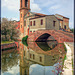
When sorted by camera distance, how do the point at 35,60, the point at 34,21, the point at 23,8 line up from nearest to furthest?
the point at 35,60
the point at 34,21
the point at 23,8

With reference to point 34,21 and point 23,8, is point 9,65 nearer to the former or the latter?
point 34,21

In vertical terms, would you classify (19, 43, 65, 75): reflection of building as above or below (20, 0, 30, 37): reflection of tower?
below

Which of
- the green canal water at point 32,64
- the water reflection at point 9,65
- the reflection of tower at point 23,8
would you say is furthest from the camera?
the reflection of tower at point 23,8

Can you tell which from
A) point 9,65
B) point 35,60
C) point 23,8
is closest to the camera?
point 9,65

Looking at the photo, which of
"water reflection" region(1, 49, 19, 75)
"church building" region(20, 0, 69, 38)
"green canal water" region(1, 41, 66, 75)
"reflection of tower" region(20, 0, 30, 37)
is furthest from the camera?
"reflection of tower" region(20, 0, 30, 37)

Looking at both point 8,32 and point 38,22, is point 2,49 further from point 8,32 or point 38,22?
point 38,22

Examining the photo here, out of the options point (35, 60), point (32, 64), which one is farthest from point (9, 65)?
point (35, 60)

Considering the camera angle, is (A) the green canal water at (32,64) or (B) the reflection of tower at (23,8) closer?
(A) the green canal water at (32,64)

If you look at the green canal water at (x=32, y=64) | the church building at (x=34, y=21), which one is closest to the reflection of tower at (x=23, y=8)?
the church building at (x=34, y=21)

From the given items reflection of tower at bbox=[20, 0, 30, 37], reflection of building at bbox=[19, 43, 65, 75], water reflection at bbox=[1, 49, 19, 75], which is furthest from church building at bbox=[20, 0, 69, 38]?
water reflection at bbox=[1, 49, 19, 75]

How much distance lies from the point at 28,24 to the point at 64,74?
2829 centimetres

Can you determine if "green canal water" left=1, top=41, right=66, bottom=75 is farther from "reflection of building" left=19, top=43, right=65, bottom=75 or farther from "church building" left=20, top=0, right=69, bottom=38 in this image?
"church building" left=20, top=0, right=69, bottom=38

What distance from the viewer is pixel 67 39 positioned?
2116 centimetres

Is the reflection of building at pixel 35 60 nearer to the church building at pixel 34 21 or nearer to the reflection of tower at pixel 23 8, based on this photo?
the church building at pixel 34 21
